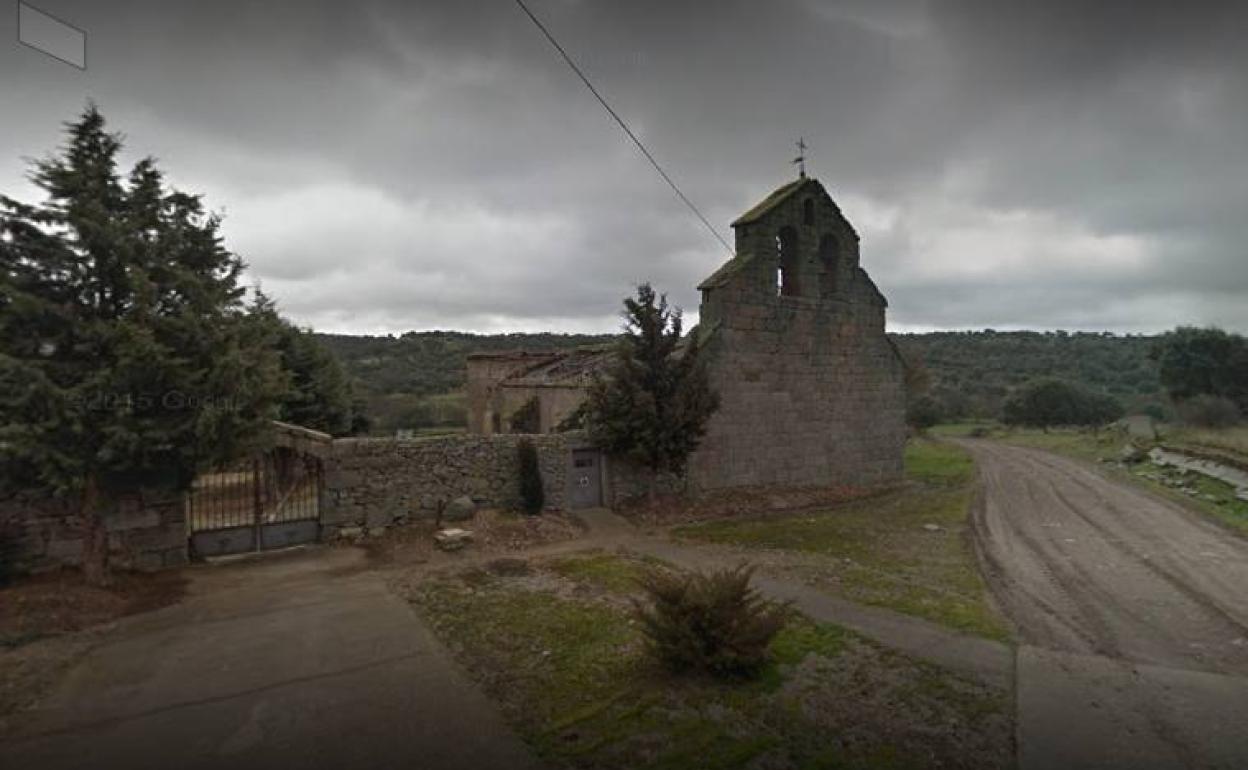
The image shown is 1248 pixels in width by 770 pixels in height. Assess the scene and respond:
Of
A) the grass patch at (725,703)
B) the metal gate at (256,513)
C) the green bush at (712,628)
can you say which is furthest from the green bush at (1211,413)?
the metal gate at (256,513)

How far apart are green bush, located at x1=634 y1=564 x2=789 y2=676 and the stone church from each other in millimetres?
9139

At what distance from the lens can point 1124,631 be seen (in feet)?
26.3

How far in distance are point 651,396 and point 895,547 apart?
622 cm

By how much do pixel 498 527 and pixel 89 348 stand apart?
756 centimetres

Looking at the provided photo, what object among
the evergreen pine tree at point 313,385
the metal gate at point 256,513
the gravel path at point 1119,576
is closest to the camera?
the gravel path at point 1119,576

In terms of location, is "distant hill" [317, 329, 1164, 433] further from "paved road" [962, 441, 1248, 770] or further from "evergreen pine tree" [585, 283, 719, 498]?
"paved road" [962, 441, 1248, 770]

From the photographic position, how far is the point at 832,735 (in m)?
5.20

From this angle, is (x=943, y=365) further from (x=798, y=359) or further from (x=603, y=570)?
(x=603, y=570)

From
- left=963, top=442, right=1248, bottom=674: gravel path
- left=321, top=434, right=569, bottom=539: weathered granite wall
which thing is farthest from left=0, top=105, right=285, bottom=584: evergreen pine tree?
left=963, top=442, right=1248, bottom=674: gravel path

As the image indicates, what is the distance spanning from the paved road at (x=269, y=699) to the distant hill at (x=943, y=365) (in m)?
23.7

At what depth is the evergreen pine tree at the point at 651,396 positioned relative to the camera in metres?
14.5

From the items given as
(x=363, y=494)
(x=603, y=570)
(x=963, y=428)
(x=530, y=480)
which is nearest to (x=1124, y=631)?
(x=603, y=570)

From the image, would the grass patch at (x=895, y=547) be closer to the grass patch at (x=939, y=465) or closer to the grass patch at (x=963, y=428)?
the grass patch at (x=939, y=465)

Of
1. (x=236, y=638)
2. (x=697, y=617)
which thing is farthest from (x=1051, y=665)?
(x=236, y=638)
